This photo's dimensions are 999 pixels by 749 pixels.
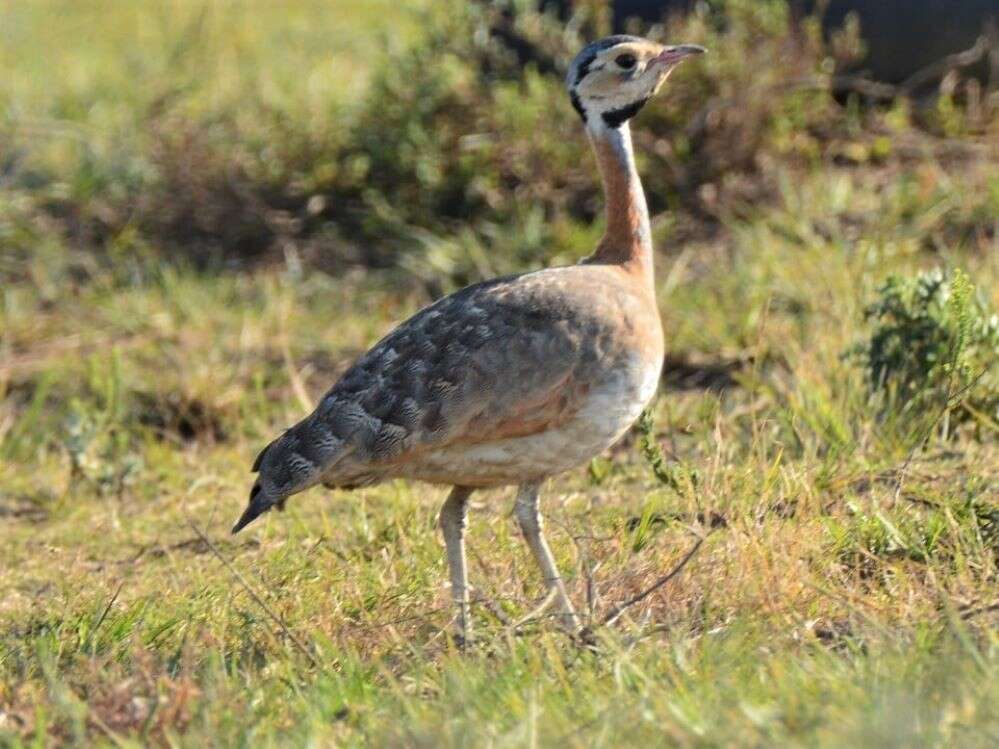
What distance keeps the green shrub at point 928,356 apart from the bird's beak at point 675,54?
127cm

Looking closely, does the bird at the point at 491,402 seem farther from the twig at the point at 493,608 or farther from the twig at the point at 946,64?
the twig at the point at 946,64

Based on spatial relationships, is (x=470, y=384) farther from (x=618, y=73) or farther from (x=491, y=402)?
(x=618, y=73)

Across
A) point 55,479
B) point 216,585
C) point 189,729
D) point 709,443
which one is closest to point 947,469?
point 709,443

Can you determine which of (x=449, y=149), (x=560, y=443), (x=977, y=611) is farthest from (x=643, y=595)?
(x=449, y=149)

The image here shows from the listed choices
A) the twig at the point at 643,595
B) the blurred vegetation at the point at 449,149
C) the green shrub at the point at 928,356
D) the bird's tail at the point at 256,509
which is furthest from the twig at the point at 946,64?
the bird's tail at the point at 256,509

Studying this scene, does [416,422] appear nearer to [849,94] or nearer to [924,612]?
[924,612]

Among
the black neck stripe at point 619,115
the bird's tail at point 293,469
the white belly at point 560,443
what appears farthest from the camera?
the black neck stripe at point 619,115

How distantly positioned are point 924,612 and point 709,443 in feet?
5.47

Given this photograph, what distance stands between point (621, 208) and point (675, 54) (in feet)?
1.82

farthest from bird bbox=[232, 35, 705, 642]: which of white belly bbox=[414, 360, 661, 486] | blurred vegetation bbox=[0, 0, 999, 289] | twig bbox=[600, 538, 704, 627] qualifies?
blurred vegetation bbox=[0, 0, 999, 289]

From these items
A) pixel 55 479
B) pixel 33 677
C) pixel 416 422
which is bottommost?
pixel 55 479

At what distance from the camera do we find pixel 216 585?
5801 mm

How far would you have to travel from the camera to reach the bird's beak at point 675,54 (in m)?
5.90

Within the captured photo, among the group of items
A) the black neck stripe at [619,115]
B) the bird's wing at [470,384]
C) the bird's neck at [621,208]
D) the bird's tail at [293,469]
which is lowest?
the bird's tail at [293,469]
